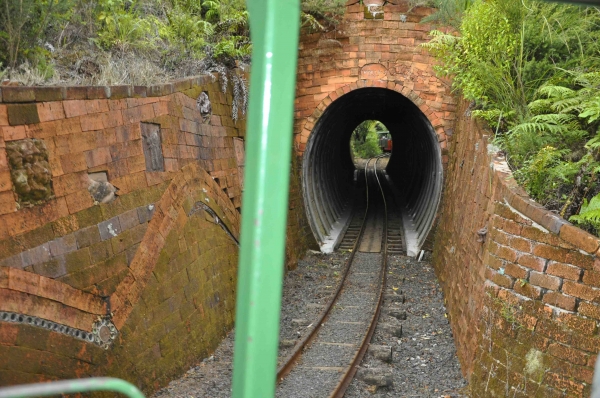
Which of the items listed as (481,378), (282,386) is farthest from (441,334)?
(282,386)

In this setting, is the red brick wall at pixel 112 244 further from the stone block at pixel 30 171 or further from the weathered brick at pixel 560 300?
the weathered brick at pixel 560 300

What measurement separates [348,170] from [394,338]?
14.7 m

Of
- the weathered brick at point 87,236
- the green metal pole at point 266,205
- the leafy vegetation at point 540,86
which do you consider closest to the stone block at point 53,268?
the weathered brick at point 87,236

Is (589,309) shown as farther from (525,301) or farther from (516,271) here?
(516,271)

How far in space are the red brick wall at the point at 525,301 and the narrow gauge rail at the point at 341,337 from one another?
1334 mm

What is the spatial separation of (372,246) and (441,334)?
16.8 feet

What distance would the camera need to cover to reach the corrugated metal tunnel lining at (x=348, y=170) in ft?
38.2

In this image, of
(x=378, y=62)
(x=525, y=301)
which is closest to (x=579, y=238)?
(x=525, y=301)

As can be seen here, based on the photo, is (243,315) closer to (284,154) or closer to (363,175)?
(284,154)

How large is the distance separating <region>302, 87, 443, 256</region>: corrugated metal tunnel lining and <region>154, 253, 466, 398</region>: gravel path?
170 centimetres

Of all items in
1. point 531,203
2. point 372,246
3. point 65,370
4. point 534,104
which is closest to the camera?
point 65,370

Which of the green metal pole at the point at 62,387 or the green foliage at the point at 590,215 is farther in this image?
the green foliage at the point at 590,215

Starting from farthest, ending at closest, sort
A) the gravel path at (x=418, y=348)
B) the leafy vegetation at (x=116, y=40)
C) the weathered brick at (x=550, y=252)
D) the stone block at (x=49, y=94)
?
the gravel path at (x=418, y=348), the leafy vegetation at (x=116, y=40), the weathered brick at (x=550, y=252), the stone block at (x=49, y=94)

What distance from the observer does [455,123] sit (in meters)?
10.4
